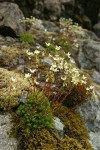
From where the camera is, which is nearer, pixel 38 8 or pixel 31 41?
pixel 31 41

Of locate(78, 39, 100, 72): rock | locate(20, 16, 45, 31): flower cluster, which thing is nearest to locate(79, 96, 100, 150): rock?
locate(78, 39, 100, 72): rock

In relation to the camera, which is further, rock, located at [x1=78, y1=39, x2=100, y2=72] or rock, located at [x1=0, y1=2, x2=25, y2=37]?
rock, located at [x1=78, y1=39, x2=100, y2=72]

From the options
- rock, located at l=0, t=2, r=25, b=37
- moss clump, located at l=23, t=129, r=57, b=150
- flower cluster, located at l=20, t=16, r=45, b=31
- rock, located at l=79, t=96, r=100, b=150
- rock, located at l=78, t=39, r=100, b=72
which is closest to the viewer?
moss clump, located at l=23, t=129, r=57, b=150

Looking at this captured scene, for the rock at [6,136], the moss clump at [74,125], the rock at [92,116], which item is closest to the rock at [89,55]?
the rock at [92,116]

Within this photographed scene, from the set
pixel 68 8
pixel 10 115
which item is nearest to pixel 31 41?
pixel 10 115

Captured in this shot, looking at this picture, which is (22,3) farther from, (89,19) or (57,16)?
(89,19)

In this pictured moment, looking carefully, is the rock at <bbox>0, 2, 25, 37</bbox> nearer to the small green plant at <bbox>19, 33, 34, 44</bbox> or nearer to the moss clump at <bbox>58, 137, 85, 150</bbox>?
the small green plant at <bbox>19, 33, 34, 44</bbox>

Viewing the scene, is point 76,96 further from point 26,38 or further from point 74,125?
point 26,38

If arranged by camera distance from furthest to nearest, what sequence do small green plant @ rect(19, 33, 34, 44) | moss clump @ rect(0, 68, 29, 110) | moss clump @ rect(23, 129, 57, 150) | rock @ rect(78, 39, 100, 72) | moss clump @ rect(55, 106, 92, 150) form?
rock @ rect(78, 39, 100, 72), small green plant @ rect(19, 33, 34, 44), moss clump @ rect(55, 106, 92, 150), moss clump @ rect(0, 68, 29, 110), moss clump @ rect(23, 129, 57, 150)
